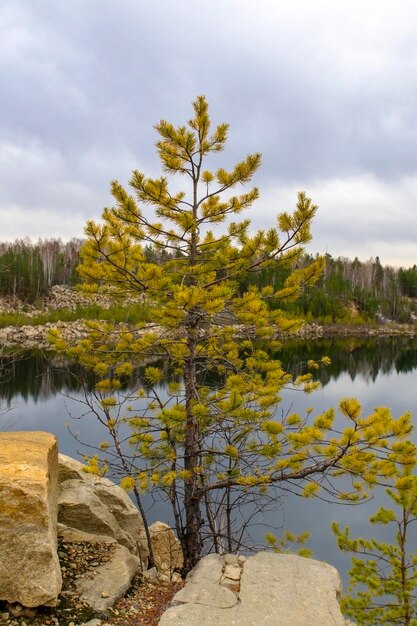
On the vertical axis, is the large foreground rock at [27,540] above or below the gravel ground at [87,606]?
above

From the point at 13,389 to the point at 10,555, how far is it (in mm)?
21914

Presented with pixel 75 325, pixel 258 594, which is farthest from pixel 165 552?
pixel 75 325

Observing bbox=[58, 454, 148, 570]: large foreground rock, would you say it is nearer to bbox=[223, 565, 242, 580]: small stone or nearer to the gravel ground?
the gravel ground

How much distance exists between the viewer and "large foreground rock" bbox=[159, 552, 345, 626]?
4.05 metres

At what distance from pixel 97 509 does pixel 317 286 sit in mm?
55262

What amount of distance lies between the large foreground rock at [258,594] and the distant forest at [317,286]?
45.9 m

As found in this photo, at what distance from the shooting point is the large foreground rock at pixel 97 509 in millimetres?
6086

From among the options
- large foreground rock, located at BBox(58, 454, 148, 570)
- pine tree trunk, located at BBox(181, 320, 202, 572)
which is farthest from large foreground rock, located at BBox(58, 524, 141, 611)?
pine tree trunk, located at BBox(181, 320, 202, 572)

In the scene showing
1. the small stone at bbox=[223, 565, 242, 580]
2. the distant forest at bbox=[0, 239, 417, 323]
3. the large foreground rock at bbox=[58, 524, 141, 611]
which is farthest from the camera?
the distant forest at bbox=[0, 239, 417, 323]

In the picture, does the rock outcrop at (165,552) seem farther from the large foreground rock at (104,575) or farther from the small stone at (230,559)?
the small stone at (230,559)

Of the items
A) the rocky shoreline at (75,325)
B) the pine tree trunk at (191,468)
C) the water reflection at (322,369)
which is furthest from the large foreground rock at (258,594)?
the rocky shoreline at (75,325)

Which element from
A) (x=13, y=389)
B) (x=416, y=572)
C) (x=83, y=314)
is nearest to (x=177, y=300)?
(x=416, y=572)

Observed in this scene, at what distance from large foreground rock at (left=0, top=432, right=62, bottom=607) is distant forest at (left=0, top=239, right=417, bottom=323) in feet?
153

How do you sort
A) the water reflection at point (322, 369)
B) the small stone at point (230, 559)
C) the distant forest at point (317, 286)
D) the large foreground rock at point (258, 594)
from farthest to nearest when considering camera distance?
the distant forest at point (317, 286)
the water reflection at point (322, 369)
the small stone at point (230, 559)
the large foreground rock at point (258, 594)
